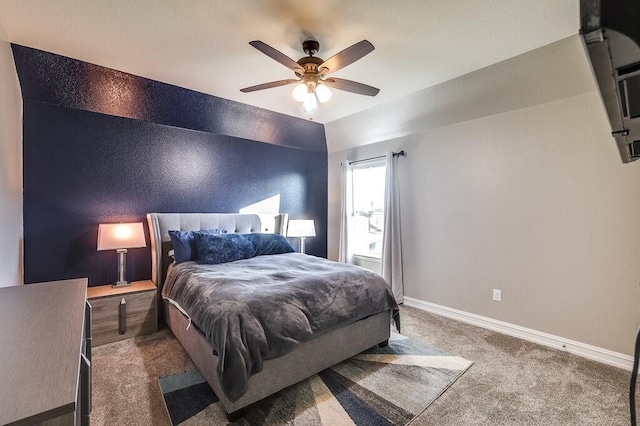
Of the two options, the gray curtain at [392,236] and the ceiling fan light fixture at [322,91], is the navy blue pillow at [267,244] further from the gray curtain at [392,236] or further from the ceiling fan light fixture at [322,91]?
the ceiling fan light fixture at [322,91]

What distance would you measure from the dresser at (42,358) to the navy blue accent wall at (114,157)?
1773 millimetres

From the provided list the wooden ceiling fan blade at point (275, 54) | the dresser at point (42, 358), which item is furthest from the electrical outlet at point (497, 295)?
the dresser at point (42, 358)

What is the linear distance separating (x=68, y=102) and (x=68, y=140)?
14.9 inches

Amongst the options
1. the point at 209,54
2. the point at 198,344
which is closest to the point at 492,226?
the point at 198,344

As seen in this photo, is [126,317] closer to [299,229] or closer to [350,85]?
[299,229]

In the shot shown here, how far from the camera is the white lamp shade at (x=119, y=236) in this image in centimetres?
291

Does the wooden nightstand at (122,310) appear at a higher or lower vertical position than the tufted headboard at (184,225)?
lower

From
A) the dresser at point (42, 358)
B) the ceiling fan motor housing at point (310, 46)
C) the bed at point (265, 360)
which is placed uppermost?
the ceiling fan motor housing at point (310, 46)

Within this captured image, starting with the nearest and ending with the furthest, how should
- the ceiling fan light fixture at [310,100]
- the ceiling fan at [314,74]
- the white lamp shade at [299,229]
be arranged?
the ceiling fan at [314,74] < the ceiling fan light fixture at [310,100] < the white lamp shade at [299,229]

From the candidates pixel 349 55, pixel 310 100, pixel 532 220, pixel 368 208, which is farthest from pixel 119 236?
pixel 532 220

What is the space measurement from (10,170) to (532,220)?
4.71 meters

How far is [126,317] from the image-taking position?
9.43 ft

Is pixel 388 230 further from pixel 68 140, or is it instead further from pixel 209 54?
pixel 68 140

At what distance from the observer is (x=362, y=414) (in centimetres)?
185
